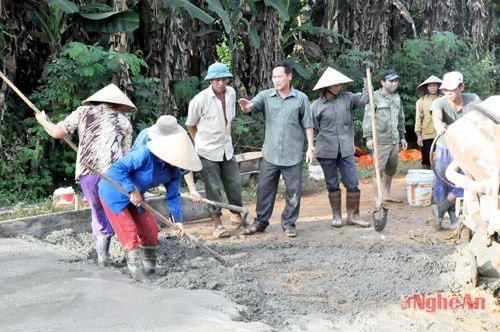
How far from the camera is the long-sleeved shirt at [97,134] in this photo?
221 inches

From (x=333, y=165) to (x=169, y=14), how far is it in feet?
14.0

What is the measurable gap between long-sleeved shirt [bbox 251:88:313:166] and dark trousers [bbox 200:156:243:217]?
461 mm

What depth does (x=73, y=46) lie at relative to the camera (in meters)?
8.88

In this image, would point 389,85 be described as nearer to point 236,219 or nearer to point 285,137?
point 285,137

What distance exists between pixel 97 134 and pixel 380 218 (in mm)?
3270

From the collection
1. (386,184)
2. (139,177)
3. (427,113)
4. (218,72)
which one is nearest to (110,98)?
(139,177)

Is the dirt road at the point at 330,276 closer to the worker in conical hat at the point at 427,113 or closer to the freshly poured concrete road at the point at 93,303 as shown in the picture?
the freshly poured concrete road at the point at 93,303

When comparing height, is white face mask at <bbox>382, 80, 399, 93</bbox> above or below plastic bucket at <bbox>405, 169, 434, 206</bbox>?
above

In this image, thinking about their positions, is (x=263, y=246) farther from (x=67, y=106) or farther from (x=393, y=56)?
(x=393, y=56)

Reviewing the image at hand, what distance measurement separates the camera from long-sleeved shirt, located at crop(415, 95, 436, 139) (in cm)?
946

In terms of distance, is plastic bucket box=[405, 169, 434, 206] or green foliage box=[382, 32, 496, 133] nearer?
plastic bucket box=[405, 169, 434, 206]

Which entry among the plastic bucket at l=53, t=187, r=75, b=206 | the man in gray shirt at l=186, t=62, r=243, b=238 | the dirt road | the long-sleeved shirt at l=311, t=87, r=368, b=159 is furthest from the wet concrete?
the long-sleeved shirt at l=311, t=87, r=368, b=159

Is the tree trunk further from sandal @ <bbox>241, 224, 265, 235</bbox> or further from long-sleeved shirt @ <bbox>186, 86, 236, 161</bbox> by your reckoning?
sandal @ <bbox>241, 224, 265, 235</bbox>

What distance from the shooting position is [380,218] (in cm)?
714
